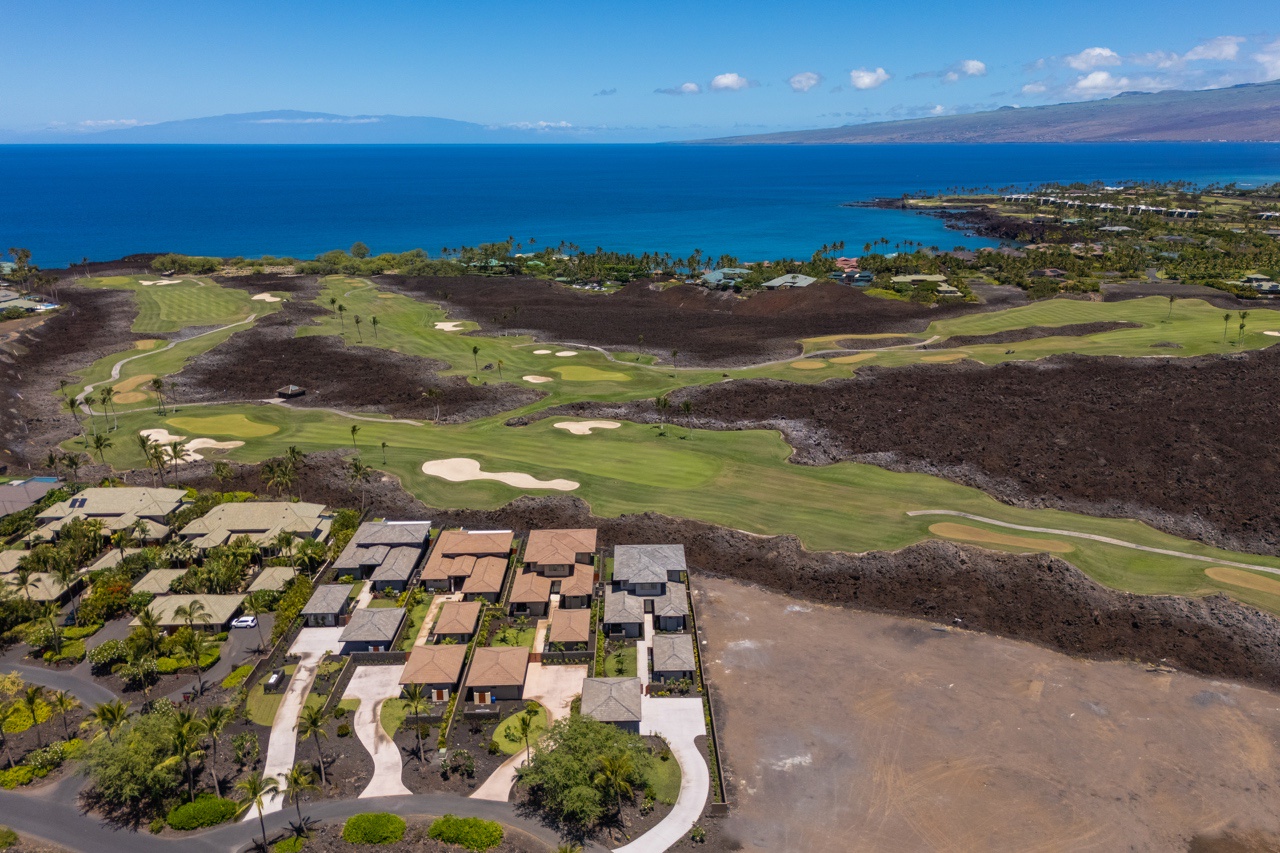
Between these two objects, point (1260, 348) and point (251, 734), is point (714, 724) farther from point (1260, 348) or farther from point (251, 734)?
point (1260, 348)

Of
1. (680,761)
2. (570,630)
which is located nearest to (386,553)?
(570,630)

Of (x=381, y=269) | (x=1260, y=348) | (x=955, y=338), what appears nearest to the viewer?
(x=1260, y=348)

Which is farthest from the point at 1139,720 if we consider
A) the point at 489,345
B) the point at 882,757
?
the point at 489,345

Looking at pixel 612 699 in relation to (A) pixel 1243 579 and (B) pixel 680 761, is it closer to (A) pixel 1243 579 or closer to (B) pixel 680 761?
(B) pixel 680 761

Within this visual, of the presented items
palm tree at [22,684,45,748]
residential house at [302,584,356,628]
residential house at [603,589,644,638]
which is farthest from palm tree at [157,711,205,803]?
residential house at [603,589,644,638]

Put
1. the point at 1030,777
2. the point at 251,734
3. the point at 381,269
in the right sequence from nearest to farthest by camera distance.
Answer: the point at 1030,777 → the point at 251,734 → the point at 381,269

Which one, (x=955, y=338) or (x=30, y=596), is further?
(x=955, y=338)

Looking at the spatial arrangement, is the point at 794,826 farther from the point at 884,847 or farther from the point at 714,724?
the point at 714,724

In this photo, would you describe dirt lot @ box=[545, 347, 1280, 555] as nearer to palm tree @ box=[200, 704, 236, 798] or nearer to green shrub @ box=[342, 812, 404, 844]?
green shrub @ box=[342, 812, 404, 844]
